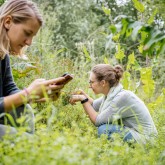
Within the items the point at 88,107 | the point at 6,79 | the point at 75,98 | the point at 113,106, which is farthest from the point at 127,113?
the point at 6,79

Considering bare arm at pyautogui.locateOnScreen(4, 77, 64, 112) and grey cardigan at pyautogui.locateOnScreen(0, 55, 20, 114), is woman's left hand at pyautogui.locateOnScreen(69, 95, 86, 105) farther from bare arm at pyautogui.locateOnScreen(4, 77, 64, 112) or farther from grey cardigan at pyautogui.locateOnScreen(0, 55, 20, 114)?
bare arm at pyautogui.locateOnScreen(4, 77, 64, 112)

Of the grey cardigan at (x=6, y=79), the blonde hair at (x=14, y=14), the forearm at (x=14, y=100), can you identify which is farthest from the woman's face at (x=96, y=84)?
the forearm at (x=14, y=100)

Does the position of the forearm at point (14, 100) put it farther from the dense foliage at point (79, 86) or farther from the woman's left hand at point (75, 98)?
the woman's left hand at point (75, 98)

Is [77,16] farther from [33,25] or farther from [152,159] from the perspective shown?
[152,159]

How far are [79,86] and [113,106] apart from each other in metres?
1.25

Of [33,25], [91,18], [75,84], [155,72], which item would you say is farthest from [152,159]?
[91,18]

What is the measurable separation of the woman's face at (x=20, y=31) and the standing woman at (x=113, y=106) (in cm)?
109

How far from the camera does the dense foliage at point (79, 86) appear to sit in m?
1.68

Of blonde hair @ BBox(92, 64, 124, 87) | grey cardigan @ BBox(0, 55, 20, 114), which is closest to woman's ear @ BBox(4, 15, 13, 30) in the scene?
grey cardigan @ BBox(0, 55, 20, 114)

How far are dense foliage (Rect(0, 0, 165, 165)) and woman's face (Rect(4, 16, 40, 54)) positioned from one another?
50 cm

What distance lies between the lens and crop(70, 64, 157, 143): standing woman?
136 inches

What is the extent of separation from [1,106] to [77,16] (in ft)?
27.0

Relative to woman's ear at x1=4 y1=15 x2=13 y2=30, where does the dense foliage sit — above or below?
below

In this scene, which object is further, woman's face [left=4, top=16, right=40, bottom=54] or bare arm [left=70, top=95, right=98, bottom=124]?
bare arm [left=70, top=95, right=98, bottom=124]
